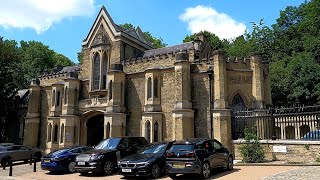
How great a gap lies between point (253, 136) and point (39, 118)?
22505 millimetres

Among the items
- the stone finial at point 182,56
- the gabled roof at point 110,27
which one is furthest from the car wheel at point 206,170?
the gabled roof at point 110,27

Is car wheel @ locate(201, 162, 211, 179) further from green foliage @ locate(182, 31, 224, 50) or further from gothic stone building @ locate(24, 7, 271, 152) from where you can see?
green foliage @ locate(182, 31, 224, 50)

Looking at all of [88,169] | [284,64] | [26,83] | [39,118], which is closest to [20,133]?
[39,118]

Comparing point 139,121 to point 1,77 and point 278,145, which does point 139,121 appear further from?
point 1,77

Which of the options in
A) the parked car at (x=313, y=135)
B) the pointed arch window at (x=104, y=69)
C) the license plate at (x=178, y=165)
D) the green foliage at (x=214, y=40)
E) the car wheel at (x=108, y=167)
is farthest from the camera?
the green foliage at (x=214, y=40)

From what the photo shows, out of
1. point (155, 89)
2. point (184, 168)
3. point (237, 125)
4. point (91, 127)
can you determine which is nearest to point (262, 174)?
point (184, 168)

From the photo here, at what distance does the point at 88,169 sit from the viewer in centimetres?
1452

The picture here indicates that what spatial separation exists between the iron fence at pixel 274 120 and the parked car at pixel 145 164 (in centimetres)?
→ 775

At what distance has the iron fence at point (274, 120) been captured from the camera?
17516 millimetres

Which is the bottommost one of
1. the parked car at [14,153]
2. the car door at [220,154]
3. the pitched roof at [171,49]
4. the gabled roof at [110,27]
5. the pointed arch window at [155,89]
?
the parked car at [14,153]

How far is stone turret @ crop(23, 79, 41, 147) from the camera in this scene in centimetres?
3102

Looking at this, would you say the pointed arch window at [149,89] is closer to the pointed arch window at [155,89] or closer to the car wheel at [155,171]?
the pointed arch window at [155,89]

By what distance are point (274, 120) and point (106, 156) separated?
10.2 metres

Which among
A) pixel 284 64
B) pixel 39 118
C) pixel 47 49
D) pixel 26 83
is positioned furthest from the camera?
pixel 47 49
